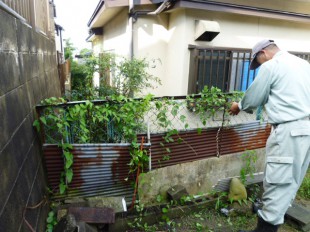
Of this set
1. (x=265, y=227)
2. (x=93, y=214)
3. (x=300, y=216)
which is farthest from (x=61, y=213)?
(x=300, y=216)

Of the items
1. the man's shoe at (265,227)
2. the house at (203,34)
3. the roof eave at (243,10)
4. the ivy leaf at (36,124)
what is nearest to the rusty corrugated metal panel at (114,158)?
the ivy leaf at (36,124)

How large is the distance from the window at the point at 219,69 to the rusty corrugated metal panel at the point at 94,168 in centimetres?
272

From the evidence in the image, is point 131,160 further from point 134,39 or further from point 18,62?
point 134,39

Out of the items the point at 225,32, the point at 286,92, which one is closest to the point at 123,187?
the point at 286,92

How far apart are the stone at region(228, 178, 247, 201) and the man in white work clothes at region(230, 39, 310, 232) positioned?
2.64ft

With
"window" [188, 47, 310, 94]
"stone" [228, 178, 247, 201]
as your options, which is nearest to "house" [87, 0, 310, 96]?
"window" [188, 47, 310, 94]

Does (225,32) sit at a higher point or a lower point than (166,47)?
higher

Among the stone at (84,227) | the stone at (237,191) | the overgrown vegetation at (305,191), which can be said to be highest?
the stone at (84,227)

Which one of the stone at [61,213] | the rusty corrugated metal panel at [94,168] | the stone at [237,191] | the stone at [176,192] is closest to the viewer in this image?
the stone at [61,213]

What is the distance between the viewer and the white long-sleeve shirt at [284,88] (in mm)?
2375

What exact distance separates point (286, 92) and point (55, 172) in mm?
2742

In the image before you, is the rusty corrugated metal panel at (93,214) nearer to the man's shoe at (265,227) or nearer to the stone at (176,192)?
the stone at (176,192)

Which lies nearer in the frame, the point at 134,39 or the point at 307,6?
the point at 134,39

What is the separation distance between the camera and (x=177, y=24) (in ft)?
16.1
